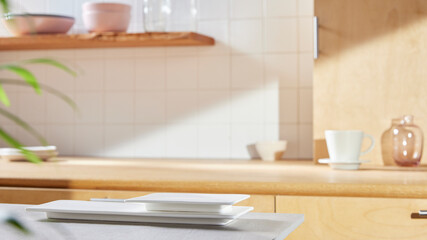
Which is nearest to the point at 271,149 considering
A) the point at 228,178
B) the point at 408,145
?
the point at 408,145

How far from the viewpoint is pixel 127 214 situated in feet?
3.33

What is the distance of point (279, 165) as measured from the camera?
2209 mm

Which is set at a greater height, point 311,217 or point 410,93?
point 410,93

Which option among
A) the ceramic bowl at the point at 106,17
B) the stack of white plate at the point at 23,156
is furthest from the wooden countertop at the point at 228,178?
the ceramic bowl at the point at 106,17

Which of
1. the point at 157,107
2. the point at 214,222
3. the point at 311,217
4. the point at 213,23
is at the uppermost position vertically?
the point at 213,23

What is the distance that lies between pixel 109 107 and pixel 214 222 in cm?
174

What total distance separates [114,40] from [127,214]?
1.46 metres

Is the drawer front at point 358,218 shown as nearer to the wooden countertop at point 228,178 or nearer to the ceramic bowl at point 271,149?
the wooden countertop at point 228,178

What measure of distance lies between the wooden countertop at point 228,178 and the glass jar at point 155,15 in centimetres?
58

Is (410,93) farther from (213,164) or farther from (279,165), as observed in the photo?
(213,164)

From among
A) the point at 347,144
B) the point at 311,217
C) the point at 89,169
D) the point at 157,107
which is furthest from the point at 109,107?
the point at 311,217

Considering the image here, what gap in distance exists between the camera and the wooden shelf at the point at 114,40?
7.60 ft

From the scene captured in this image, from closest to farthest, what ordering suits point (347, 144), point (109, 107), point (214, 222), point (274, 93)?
Result: point (214, 222), point (347, 144), point (274, 93), point (109, 107)

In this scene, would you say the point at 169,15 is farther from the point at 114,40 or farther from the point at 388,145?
the point at 388,145
